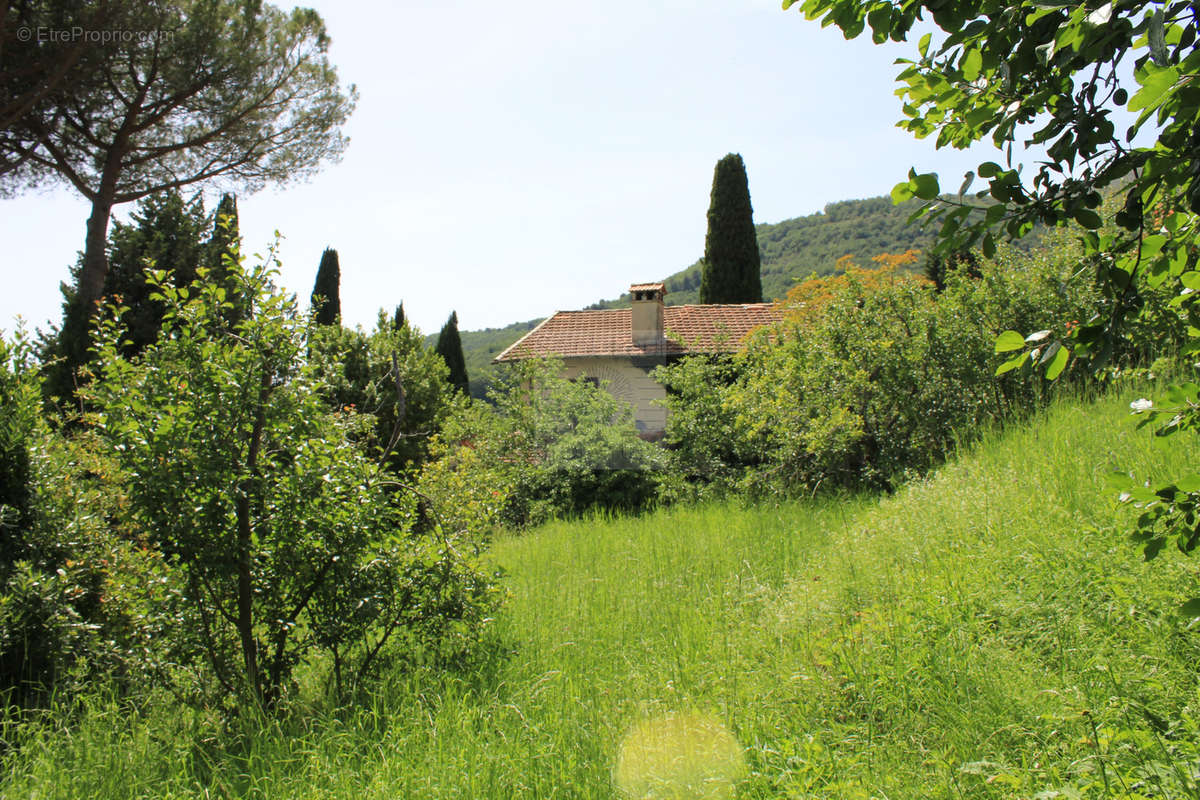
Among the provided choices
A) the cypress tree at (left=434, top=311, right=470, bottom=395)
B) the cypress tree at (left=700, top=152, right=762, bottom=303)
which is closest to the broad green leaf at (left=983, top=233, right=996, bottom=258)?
the cypress tree at (left=700, top=152, right=762, bottom=303)

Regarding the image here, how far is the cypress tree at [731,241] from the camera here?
27203 millimetres

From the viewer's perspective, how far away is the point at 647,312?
21.8 metres

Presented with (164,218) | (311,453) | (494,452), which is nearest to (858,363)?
(494,452)

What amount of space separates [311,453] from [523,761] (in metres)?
1.96

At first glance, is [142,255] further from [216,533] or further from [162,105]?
[216,533]

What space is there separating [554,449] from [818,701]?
9.02m

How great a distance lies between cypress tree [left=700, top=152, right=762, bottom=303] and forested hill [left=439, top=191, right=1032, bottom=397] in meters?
19.6

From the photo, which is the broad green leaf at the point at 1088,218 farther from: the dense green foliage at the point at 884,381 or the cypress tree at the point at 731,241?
the cypress tree at the point at 731,241

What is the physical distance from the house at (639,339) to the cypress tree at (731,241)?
3329 millimetres

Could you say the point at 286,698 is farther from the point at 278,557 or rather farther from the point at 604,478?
the point at 604,478

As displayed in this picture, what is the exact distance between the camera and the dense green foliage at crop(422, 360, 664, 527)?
11.6m

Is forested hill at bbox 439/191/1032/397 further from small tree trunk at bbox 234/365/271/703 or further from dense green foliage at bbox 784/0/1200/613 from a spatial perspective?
dense green foliage at bbox 784/0/1200/613

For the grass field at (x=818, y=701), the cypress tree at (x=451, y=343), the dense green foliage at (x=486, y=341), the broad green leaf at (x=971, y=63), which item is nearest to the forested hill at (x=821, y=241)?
the dense green foliage at (x=486, y=341)

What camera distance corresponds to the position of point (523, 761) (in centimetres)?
312
